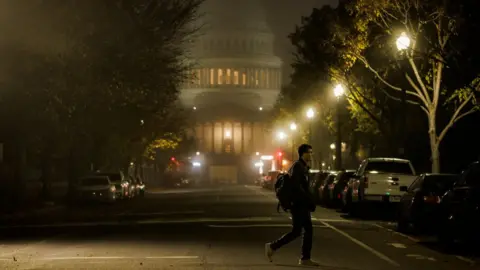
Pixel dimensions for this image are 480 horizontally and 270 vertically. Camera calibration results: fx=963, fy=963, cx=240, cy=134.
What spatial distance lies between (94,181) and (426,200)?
1120 inches

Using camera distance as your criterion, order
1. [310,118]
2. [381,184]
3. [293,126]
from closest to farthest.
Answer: [381,184], [310,118], [293,126]

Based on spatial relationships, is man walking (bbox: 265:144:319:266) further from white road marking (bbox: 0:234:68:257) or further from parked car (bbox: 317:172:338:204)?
parked car (bbox: 317:172:338:204)

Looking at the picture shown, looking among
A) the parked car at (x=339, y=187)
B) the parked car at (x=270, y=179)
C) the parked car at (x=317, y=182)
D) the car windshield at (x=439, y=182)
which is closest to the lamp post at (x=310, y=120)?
the parked car at (x=270, y=179)

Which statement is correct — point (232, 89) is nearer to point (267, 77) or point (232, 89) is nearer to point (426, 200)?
point (267, 77)

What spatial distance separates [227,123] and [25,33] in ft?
449

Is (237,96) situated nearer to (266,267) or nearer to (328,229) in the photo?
(328,229)

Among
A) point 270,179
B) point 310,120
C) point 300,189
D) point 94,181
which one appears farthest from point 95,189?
point 270,179

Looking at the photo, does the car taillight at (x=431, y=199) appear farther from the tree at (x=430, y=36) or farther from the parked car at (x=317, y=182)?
the parked car at (x=317, y=182)

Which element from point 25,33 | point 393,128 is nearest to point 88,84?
point 25,33

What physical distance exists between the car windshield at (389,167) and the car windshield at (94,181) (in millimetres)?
17251

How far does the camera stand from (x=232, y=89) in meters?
172

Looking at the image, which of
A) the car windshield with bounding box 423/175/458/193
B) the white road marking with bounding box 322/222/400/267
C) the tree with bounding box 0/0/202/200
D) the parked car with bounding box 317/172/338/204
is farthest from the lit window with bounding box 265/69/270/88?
the car windshield with bounding box 423/175/458/193

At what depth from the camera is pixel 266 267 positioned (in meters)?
16.0

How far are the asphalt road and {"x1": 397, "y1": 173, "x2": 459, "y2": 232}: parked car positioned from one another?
0.64 m
